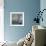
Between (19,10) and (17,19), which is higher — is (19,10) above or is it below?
above

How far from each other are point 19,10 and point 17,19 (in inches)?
15.2

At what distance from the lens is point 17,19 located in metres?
5.55

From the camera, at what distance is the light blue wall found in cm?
548

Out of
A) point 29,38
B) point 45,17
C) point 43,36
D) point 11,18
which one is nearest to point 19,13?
point 11,18

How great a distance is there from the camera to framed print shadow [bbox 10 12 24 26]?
5523 mm

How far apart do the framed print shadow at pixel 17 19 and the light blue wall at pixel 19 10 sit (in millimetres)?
125

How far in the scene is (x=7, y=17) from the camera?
5496mm

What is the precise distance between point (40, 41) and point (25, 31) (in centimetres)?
304

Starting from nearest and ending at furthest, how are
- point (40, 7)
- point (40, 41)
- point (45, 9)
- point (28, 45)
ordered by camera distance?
point (40, 41), point (28, 45), point (45, 9), point (40, 7)

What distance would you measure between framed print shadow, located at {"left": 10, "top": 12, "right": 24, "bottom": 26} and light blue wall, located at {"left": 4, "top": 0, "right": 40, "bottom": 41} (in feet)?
0.41

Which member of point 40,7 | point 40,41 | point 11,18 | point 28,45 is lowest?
point 28,45

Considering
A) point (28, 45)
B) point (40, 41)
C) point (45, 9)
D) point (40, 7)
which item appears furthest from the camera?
point (40, 7)

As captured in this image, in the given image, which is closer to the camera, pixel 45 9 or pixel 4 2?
pixel 45 9

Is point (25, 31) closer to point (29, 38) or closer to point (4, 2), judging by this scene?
point (4, 2)
